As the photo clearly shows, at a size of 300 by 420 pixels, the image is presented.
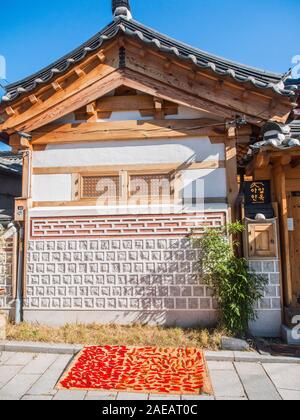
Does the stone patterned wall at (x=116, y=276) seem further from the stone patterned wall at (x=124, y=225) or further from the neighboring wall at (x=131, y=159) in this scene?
the neighboring wall at (x=131, y=159)

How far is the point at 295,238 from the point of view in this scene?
677 centimetres

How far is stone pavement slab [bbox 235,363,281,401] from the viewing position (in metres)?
4.28

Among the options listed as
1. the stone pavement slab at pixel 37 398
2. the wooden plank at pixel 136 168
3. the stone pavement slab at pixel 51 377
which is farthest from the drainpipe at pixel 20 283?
the stone pavement slab at pixel 37 398

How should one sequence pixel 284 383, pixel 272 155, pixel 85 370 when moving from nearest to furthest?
pixel 284 383
pixel 85 370
pixel 272 155

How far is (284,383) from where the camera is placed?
4.66 meters

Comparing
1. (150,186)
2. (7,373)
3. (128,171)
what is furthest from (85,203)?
(7,373)

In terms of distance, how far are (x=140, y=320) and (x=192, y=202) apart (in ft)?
9.70

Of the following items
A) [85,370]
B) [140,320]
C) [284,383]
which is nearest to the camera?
[284,383]

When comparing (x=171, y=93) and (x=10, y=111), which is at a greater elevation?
(x=171, y=93)

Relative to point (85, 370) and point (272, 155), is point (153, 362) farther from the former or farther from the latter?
point (272, 155)

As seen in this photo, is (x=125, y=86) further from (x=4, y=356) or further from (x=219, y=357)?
(x=4, y=356)

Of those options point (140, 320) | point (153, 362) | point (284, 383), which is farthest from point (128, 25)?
point (284, 383)

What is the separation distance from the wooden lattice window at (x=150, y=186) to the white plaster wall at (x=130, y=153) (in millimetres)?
383

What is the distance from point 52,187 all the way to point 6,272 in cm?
234
